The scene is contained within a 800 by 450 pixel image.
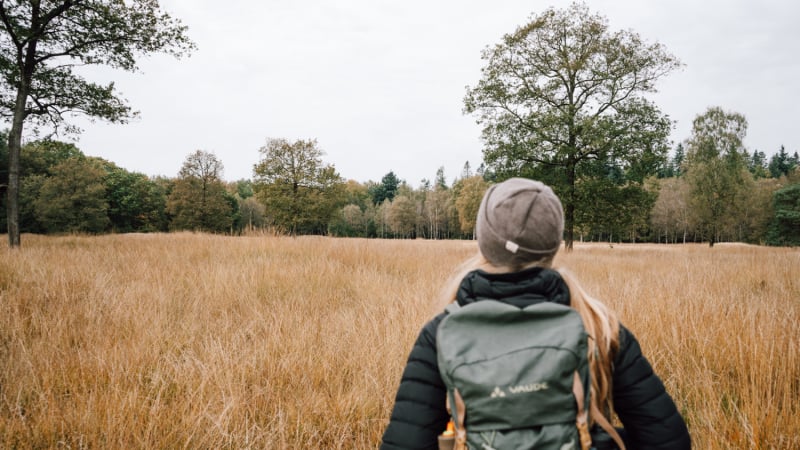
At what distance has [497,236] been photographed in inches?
49.3

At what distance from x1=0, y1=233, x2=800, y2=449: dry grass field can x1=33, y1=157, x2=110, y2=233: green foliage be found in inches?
1633

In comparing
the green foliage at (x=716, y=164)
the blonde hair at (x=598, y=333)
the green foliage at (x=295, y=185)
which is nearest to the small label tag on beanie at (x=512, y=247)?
the blonde hair at (x=598, y=333)

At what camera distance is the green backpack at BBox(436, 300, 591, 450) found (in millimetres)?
1001

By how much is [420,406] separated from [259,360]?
2028mm

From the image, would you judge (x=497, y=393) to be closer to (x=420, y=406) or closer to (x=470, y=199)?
(x=420, y=406)

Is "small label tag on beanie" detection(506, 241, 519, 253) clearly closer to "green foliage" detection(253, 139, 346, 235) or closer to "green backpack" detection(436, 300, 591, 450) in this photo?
"green backpack" detection(436, 300, 591, 450)

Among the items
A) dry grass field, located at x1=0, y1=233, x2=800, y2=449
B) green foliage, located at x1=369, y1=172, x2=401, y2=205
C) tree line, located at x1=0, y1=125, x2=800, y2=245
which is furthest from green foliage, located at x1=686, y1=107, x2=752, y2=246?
green foliage, located at x1=369, y1=172, x2=401, y2=205

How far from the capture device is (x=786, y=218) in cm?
4078

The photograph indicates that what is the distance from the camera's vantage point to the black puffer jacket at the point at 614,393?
3.78 ft

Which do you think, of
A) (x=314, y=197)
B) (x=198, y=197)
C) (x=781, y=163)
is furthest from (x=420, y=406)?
(x=781, y=163)

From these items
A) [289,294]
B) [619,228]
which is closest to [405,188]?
[619,228]

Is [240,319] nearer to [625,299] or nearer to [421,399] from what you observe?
[421,399]

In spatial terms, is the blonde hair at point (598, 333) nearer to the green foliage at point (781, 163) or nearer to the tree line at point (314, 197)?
the tree line at point (314, 197)

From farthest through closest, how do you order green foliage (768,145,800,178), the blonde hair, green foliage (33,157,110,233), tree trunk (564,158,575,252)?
green foliage (768,145,800,178) → green foliage (33,157,110,233) → tree trunk (564,158,575,252) → the blonde hair
